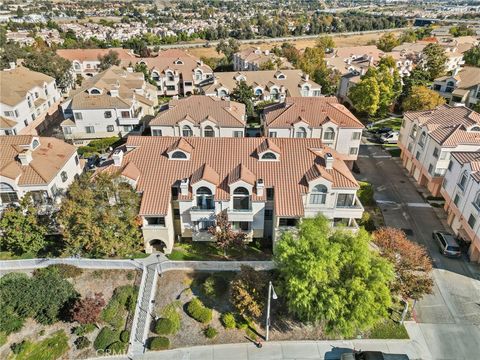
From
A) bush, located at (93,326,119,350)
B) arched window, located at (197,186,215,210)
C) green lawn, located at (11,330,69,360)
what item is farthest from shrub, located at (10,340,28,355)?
arched window, located at (197,186,215,210)

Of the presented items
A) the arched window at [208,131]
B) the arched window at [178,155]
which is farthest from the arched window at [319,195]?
the arched window at [208,131]

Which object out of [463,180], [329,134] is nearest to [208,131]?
[329,134]

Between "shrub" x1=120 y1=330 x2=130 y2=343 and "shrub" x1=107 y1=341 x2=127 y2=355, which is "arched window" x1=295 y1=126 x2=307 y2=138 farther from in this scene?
"shrub" x1=107 y1=341 x2=127 y2=355

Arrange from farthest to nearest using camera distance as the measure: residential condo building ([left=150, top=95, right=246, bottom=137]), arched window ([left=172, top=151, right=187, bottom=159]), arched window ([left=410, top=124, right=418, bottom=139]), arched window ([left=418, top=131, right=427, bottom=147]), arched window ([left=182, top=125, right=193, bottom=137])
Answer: arched window ([left=182, top=125, right=193, bottom=137]) < residential condo building ([left=150, top=95, right=246, bottom=137]) < arched window ([left=410, top=124, right=418, bottom=139]) < arched window ([left=418, top=131, right=427, bottom=147]) < arched window ([left=172, top=151, right=187, bottom=159])

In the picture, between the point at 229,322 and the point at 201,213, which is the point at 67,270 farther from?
the point at 229,322

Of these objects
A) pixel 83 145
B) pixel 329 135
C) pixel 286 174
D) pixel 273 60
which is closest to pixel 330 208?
pixel 286 174

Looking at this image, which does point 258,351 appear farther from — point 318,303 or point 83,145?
point 83,145

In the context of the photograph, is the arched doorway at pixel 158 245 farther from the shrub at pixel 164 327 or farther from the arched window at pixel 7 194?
the arched window at pixel 7 194
